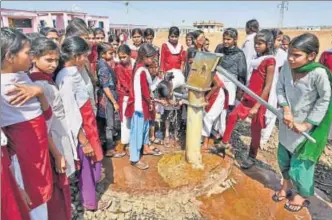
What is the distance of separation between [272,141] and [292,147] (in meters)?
2.24

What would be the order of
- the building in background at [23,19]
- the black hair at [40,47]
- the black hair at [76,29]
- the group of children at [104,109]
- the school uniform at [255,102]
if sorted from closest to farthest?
the group of children at [104,109], the black hair at [40,47], the black hair at [76,29], the school uniform at [255,102], the building in background at [23,19]

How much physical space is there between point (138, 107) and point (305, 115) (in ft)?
5.26

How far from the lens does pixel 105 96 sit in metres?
3.59

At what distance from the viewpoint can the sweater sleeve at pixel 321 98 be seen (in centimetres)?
229

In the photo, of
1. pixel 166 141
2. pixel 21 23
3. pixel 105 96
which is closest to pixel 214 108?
pixel 166 141

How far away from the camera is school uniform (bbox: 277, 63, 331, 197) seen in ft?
7.64

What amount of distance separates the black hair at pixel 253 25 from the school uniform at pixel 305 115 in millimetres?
2293

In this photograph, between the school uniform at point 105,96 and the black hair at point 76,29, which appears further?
the school uniform at point 105,96

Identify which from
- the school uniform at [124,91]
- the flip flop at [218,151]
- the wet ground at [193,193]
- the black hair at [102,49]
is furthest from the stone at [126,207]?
the black hair at [102,49]

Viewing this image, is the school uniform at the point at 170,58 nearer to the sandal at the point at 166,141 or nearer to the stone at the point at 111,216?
the sandal at the point at 166,141

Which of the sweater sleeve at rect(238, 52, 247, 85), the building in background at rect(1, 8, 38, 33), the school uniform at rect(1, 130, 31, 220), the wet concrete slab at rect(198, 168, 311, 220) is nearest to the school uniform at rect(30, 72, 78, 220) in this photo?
the school uniform at rect(1, 130, 31, 220)

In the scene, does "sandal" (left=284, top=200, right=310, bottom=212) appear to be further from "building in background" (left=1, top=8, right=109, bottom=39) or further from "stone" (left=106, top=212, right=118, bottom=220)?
"building in background" (left=1, top=8, right=109, bottom=39)

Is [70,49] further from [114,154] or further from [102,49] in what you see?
[114,154]

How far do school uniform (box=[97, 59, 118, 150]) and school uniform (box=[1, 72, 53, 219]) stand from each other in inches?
67.2
